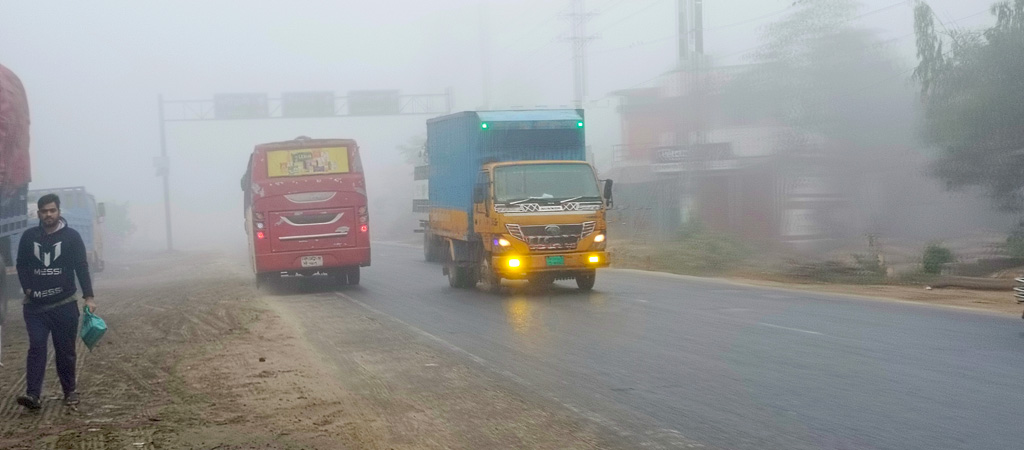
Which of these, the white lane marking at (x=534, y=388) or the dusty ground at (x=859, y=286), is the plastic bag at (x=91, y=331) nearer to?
the white lane marking at (x=534, y=388)

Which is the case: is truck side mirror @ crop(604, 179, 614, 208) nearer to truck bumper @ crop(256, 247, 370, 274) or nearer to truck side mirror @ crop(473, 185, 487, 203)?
truck side mirror @ crop(473, 185, 487, 203)

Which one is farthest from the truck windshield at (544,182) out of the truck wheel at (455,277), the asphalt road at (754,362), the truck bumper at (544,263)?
the truck wheel at (455,277)

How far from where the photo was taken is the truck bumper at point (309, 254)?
19.7 metres

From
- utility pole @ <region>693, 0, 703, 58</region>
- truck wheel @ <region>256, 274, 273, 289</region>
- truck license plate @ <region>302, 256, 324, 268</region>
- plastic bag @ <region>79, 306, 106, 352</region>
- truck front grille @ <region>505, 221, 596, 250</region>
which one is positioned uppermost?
utility pole @ <region>693, 0, 703, 58</region>

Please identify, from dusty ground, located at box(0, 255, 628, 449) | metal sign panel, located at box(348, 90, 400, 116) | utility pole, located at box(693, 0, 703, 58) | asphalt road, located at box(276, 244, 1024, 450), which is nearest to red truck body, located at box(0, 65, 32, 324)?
dusty ground, located at box(0, 255, 628, 449)

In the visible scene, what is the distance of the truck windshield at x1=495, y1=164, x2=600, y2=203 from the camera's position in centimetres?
1703

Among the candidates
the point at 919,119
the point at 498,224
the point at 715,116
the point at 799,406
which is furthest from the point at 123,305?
the point at 919,119

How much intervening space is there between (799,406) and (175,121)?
164 feet

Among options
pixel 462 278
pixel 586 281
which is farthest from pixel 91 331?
pixel 462 278

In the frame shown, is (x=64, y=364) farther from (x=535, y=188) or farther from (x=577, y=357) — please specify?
(x=535, y=188)

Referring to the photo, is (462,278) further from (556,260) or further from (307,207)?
(307,207)

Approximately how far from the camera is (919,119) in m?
27.3

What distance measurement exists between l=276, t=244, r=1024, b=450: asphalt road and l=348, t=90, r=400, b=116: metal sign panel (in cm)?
3788

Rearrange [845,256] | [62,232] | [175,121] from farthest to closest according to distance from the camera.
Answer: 1. [175,121]
2. [845,256]
3. [62,232]
